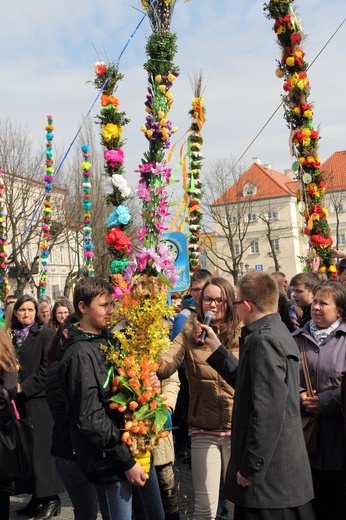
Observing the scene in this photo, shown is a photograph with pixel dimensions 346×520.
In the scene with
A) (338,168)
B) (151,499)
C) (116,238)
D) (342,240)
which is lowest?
(151,499)

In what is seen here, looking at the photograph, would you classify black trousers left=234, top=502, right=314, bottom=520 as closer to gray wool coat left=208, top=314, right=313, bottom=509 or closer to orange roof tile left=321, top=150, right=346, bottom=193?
gray wool coat left=208, top=314, right=313, bottom=509

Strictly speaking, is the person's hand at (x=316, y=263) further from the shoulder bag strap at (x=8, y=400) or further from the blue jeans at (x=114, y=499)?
the blue jeans at (x=114, y=499)

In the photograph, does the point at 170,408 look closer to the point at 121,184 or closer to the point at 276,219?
the point at 121,184

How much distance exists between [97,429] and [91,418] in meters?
0.07

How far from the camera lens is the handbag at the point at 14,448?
4.19 meters

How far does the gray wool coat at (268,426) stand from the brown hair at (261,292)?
0.08 meters

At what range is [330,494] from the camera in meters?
4.91

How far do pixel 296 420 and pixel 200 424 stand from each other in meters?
1.24

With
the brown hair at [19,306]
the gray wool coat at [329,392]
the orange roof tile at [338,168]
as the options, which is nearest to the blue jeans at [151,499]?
the gray wool coat at [329,392]

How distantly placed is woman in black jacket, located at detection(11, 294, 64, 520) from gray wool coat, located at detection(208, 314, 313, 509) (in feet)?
11.4

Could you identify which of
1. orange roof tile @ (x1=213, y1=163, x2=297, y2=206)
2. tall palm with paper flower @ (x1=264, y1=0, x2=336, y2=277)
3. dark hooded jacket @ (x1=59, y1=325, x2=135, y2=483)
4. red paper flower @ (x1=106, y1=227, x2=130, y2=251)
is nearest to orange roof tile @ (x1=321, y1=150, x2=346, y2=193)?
orange roof tile @ (x1=213, y1=163, x2=297, y2=206)

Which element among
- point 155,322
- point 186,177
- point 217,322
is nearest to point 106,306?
point 155,322

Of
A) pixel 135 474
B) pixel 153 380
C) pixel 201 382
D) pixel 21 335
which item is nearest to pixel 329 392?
pixel 201 382

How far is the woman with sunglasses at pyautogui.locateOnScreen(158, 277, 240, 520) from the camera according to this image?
463 centimetres
